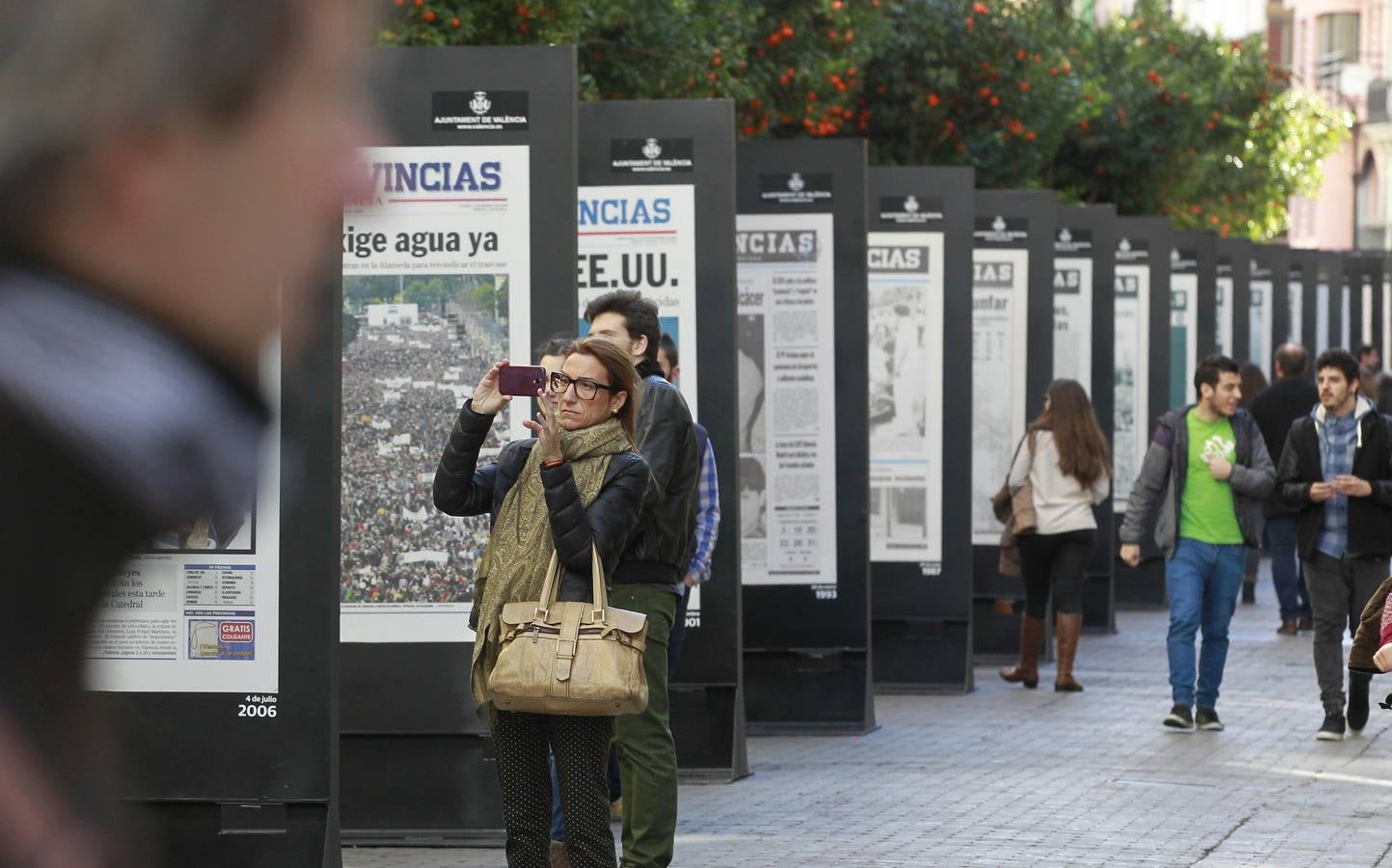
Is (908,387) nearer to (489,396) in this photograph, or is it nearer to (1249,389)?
(489,396)

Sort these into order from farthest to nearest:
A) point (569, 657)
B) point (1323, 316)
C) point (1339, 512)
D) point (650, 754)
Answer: point (1323, 316) < point (1339, 512) < point (650, 754) < point (569, 657)

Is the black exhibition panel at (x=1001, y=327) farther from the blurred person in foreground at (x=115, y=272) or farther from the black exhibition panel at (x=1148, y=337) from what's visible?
the blurred person in foreground at (x=115, y=272)

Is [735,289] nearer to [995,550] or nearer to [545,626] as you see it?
[545,626]

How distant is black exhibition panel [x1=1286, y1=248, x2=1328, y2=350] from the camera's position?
106ft

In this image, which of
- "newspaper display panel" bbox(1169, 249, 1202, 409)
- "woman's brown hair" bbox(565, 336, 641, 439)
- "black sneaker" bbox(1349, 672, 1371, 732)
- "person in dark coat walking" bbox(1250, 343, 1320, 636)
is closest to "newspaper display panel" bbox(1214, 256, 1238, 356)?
"newspaper display panel" bbox(1169, 249, 1202, 409)

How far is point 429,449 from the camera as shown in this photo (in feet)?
27.1

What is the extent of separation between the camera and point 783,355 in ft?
39.2

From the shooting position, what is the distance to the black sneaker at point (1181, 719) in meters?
12.7

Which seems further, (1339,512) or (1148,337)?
(1148,337)

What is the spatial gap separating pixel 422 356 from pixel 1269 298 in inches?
897

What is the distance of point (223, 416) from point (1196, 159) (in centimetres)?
3337

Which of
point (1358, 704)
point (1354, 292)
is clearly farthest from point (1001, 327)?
point (1354, 292)

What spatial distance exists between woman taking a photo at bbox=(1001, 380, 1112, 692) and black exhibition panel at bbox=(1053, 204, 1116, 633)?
3.90 meters

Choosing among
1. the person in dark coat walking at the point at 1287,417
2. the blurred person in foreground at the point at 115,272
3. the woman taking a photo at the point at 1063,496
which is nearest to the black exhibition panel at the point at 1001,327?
the woman taking a photo at the point at 1063,496
